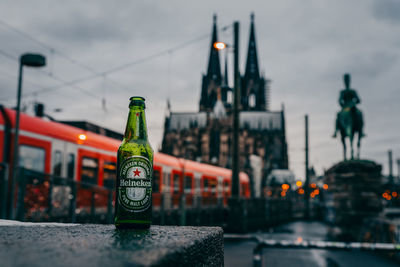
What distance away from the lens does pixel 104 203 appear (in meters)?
10.6

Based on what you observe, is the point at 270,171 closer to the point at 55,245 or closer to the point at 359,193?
the point at 359,193

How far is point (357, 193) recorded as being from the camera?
473 inches

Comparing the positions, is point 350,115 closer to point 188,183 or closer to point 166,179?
point 166,179

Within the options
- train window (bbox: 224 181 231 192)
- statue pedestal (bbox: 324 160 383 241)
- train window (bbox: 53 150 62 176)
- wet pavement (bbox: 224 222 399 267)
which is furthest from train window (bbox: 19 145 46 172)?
train window (bbox: 224 181 231 192)

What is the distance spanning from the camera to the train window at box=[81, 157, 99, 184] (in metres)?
11.7

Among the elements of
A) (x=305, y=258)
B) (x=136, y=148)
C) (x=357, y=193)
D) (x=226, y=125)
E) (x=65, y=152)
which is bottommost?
(x=305, y=258)

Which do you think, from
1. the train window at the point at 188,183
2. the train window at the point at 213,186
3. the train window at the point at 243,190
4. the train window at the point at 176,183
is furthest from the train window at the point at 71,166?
the train window at the point at 243,190

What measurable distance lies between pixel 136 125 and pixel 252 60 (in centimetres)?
8541

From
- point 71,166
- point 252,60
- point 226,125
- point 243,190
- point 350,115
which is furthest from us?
point 252,60

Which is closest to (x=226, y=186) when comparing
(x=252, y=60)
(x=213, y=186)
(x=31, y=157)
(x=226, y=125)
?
(x=213, y=186)

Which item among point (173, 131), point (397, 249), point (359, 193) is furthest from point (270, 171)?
point (397, 249)

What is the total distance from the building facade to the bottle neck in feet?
220

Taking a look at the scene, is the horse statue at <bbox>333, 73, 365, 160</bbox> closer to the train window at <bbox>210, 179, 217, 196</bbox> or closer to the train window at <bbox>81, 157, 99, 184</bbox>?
the train window at <bbox>81, 157, 99, 184</bbox>

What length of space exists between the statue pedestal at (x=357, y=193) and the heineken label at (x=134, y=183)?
11277 mm
